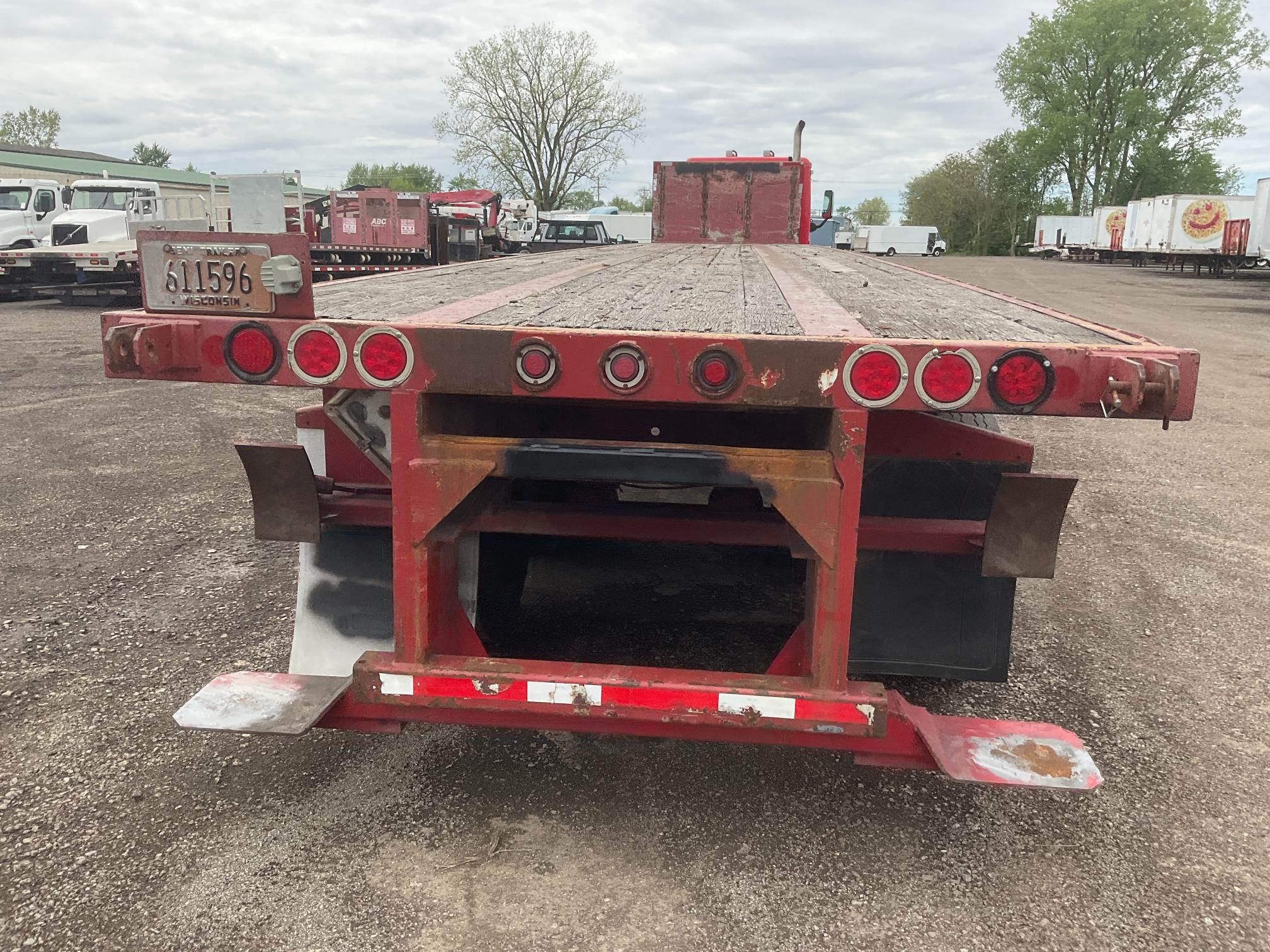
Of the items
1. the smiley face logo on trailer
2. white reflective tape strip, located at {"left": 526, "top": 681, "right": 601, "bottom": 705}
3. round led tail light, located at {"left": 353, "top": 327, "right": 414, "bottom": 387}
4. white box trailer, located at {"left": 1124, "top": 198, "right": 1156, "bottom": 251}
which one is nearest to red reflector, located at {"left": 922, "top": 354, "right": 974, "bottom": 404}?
white reflective tape strip, located at {"left": 526, "top": 681, "right": 601, "bottom": 705}

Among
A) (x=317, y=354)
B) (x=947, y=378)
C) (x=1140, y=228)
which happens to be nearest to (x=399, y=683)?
(x=317, y=354)

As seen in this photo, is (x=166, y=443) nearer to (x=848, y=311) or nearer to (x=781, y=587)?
(x=781, y=587)

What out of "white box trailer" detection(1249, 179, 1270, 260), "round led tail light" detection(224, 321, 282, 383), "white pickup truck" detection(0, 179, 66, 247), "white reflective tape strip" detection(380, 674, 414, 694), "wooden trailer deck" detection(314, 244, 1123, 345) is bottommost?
"white reflective tape strip" detection(380, 674, 414, 694)

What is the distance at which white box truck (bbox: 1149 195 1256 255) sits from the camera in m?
32.4

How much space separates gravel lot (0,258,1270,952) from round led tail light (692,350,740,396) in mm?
1332

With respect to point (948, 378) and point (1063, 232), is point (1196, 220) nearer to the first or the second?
point (1063, 232)

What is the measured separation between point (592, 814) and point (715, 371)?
1425 millimetres

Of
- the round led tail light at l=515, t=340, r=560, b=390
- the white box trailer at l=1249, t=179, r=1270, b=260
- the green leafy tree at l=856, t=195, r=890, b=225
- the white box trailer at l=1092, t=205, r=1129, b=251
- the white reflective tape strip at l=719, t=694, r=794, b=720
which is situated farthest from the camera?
the green leafy tree at l=856, t=195, r=890, b=225

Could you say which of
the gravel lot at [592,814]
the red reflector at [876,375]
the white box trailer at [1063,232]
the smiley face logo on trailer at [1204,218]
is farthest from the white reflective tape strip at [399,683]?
the white box trailer at [1063,232]

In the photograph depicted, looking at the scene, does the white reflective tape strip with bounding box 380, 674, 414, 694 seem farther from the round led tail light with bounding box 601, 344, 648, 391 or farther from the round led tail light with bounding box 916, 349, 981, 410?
the round led tail light with bounding box 916, 349, 981, 410

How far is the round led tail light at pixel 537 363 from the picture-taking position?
7.45 ft

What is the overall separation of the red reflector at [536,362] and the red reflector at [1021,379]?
3.43 feet

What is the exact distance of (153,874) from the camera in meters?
2.50

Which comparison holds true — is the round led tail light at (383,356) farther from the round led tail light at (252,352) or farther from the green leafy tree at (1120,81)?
the green leafy tree at (1120,81)
